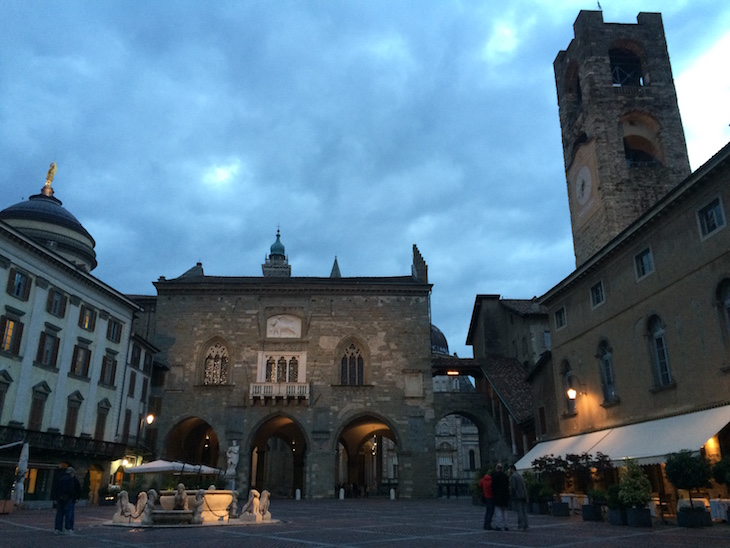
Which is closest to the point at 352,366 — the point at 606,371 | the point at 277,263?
the point at 606,371

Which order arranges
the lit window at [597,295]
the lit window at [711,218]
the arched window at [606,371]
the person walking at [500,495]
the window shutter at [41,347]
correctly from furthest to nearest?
the window shutter at [41,347], the lit window at [597,295], the arched window at [606,371], the lit window at [711,218], the person walking at [500,495]

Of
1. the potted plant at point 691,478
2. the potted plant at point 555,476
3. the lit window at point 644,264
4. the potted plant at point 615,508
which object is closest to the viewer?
the potted plant at point 691,478

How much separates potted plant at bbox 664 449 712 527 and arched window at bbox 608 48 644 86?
78.8 ft

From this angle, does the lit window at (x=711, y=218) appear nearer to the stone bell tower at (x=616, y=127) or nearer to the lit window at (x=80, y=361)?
the stone bell tower at (x=616, y=127)

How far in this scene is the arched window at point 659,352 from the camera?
664 inches

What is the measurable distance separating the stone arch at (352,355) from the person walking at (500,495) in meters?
23.3

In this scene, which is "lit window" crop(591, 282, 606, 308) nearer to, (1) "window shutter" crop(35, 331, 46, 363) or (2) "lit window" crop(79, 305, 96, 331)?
(1) "window shutter" crop(35, 331, 46, 363)

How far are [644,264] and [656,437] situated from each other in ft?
18.0

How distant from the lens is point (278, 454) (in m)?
53.2

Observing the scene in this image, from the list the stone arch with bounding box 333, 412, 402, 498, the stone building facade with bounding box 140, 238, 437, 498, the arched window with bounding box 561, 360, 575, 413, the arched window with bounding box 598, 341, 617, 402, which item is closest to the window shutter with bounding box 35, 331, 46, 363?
the stone building facade with bounding box 140, 238, 437, 498

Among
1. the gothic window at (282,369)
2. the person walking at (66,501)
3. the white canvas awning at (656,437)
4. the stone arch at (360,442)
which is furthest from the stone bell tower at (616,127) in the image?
the person walking at (66,501)

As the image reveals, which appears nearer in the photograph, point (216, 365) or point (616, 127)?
point (616, 127)

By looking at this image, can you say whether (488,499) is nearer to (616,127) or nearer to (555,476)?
(555,476)

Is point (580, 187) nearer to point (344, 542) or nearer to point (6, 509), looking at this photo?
point (344, 542)
